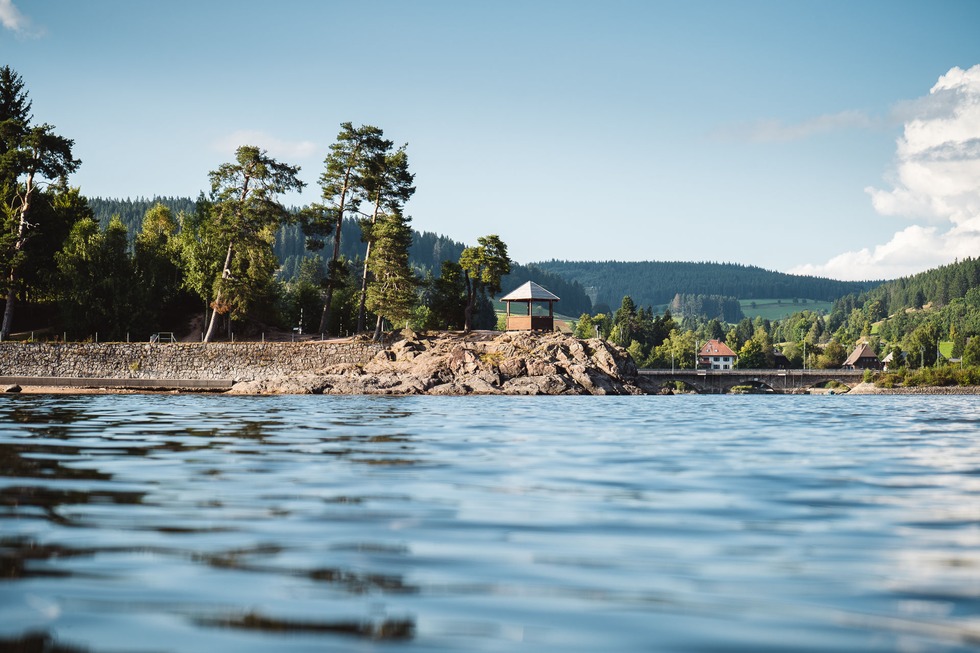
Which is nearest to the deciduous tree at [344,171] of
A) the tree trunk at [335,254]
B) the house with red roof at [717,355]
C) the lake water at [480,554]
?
the tree trunk at [335,254]

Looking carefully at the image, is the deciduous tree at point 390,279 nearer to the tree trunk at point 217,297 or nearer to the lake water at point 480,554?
the tree trunk at point 217,297

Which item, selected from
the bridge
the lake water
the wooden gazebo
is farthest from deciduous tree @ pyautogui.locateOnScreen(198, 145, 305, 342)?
the bridge

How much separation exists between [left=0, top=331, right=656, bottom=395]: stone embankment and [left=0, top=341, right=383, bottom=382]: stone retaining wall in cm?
7

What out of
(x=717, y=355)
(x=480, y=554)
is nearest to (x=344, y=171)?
(x=480, y=554)

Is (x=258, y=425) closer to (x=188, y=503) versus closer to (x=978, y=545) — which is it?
(x=188, y=503)

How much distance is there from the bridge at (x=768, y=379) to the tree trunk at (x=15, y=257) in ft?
263

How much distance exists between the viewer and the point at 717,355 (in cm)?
19088

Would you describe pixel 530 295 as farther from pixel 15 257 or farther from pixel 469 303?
pixel 15 257

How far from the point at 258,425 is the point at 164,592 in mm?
15355

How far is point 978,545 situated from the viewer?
5.80 metres

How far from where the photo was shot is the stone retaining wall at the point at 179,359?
59312 millimetres

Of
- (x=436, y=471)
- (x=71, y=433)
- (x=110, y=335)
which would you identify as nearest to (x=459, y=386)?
(x=110, y=335)

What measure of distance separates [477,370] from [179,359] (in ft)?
68.5

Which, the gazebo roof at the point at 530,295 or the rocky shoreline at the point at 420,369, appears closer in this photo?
the rocky shoreline at the point at 420,369
